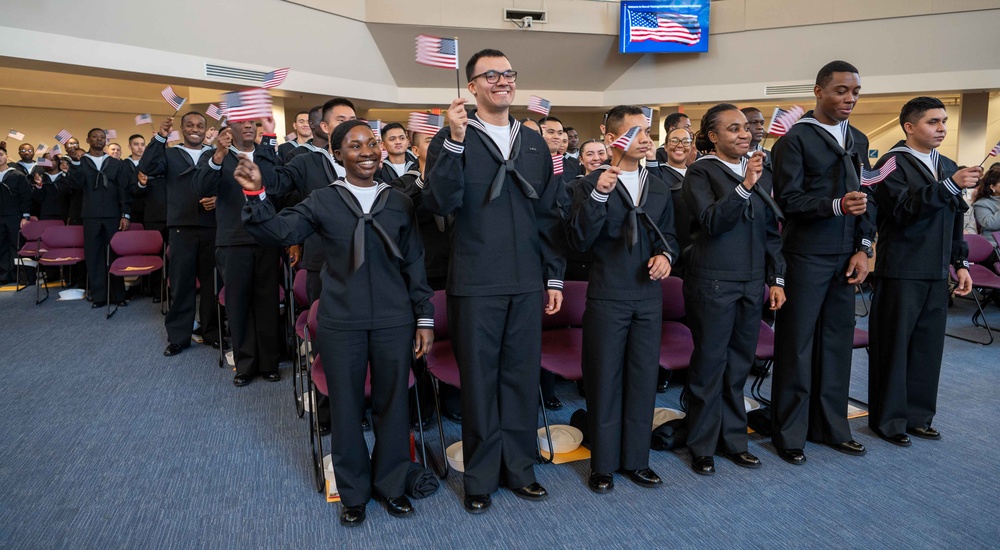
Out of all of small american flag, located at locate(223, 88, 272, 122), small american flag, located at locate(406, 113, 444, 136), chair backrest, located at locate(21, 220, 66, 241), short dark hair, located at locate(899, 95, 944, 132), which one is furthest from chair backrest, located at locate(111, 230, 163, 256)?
short dark hair, located at locate(899, 95, 944, 132)

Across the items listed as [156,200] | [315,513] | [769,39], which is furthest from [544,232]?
[769,39]

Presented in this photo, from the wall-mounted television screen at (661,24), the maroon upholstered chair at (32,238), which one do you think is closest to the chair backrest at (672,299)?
the maroon upholstered chair at (32,238)

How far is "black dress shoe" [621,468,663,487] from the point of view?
300 centimetres

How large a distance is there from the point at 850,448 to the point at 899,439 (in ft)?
1.17

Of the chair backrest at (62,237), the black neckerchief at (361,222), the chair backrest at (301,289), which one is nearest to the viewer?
the black neckerchief at (361,222)

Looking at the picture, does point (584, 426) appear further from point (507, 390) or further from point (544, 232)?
point (544, 232)

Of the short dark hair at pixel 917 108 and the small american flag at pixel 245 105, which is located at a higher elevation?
the short dark hair at pixel 917 108

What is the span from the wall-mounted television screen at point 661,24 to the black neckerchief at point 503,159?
410 inches

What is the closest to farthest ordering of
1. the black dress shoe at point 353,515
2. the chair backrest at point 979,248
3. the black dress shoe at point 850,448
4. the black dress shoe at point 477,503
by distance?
1. the black dress shoe at point 353,515
2. the black dress shoe at point 477,503
3. the black dress shoe at point 850,448
4. the chair backrest at point 979,248

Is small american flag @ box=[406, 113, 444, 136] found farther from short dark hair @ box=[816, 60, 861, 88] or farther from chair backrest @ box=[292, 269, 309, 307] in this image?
short dark hair @ box=[816, 60, 861, 88]

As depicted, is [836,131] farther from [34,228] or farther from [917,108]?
[34,228]

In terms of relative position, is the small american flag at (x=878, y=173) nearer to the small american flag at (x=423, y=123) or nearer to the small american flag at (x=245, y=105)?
the small american flag at (x=423, y=123)

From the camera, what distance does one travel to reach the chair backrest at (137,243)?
21.4ft

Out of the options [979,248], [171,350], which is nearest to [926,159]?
[979,248]
